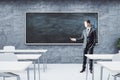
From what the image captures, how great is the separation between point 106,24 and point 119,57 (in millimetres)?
6098

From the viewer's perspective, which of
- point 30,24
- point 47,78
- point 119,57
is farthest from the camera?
point 30,24

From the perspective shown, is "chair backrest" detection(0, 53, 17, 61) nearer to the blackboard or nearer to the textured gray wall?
the blackboard

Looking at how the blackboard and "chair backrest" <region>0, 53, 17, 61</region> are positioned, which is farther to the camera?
the blackboard

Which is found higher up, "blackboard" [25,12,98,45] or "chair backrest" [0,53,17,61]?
"blackboard" [25,12,98,45]

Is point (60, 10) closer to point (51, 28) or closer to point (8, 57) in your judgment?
point (51, 28)

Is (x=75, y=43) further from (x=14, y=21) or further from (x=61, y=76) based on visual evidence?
(x=61, y=76)

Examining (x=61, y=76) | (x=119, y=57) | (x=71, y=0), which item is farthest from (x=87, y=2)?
(x=119, y=57)

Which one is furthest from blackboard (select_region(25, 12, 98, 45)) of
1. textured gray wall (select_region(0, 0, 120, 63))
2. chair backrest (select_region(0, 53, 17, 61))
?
chair backrest (select_region(0, 53, 17, 61))

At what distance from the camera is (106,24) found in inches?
445

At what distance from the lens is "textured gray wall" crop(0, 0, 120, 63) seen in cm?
1125

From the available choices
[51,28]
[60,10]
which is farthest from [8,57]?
[60,10]

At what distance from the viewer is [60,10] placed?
1127 centimetres

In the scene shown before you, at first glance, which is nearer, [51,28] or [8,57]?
[8,57]

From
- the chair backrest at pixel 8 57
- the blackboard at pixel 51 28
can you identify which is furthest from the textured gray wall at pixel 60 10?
the chair backrest at pixel 8 57
